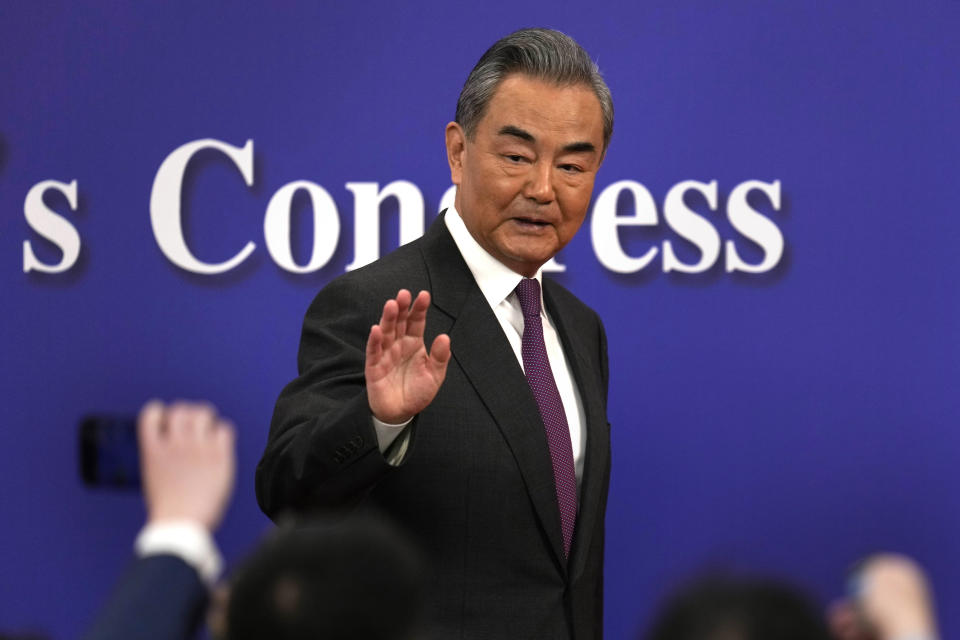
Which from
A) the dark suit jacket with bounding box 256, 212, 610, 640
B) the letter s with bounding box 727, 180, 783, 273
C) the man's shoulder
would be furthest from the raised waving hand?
the letter s with bounding box 727, 180, 783, 273

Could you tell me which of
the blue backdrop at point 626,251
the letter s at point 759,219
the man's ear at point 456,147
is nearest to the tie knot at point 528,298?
the man's ear at point 456,147

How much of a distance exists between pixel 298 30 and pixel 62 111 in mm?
603

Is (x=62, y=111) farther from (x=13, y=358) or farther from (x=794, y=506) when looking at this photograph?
(x=794, y=506)

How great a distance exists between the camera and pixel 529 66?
2.14 m

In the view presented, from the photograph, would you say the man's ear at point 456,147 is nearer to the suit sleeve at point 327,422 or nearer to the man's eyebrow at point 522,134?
the man's eyebrow at point 522,134

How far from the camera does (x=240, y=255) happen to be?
9.87 feet

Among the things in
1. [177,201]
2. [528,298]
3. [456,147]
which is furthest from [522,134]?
[177,201]

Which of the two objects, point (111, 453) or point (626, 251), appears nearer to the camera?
point (111, 453)

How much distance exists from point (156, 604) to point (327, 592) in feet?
0.57

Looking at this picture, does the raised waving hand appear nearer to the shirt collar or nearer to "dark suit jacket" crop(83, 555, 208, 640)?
the shirt collar

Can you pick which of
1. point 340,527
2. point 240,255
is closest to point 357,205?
point 240,255

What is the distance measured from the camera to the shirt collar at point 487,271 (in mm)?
2116

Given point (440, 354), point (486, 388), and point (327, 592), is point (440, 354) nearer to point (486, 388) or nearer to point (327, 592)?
point (486, 388)

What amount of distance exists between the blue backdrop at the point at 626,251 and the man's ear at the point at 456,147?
0.76 metres
